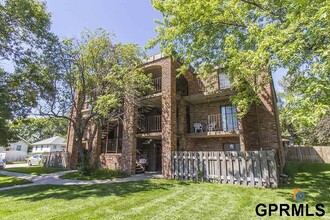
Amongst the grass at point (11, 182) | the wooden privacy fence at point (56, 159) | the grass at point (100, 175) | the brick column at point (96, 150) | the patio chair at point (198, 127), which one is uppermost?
the patio chair at point (198, 127)

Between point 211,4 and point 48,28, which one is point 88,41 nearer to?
point 48,28

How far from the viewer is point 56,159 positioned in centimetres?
2059

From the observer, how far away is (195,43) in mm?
10812

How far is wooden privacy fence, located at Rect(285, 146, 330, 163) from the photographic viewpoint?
19.0 meters

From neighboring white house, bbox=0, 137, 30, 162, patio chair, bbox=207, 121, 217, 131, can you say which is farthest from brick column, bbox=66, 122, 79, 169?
neighboring white house, bbox=0, 137, 30, 162

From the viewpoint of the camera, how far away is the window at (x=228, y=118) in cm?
1459

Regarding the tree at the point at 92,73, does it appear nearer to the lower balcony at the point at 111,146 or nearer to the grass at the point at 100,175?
the grass at the point at 100,175

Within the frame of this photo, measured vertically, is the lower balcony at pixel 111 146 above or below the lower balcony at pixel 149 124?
below

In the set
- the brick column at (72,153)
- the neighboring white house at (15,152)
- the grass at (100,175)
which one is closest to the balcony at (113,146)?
the grass at (100,175)

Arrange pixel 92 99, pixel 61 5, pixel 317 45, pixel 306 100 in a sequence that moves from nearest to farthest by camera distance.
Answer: pixel 306 100, pixel 317 45, pixel 61 5, pixel 92 99

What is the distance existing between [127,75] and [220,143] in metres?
8.55

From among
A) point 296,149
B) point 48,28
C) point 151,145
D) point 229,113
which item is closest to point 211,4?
point 229,113

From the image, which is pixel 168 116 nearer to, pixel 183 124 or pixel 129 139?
pixel 183 124

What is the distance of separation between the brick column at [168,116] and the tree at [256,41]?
2.29 metres
